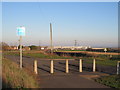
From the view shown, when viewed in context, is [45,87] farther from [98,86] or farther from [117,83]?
[117,83]

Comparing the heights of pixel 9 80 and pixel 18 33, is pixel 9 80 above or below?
below

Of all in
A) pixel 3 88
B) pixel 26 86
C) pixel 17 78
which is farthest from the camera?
pixel 17 78

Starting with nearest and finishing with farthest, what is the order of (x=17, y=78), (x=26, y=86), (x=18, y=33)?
(x=26, y=86)
(x=17, y=78)
(x=18, y=33)

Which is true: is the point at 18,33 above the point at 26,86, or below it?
above

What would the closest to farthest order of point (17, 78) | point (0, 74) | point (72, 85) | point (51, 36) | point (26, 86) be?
point (26, 86) → point (17, 78) → point (72, 85) → point (0, 74) → point (51, 36)

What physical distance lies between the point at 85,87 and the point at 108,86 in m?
1.10

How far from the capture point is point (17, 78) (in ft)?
32.5

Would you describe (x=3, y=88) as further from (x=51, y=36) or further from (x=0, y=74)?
(x=51, y=36)

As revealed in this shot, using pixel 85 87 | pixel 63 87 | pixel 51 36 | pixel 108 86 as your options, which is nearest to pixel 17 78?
pixel 63 87

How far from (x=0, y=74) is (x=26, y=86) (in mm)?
3815

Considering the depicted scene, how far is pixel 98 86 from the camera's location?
10445mm

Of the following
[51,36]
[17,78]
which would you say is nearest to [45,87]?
[17,78]

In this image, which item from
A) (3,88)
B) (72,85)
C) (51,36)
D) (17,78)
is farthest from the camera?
(51,36)

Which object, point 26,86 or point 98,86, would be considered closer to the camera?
point 26,86
